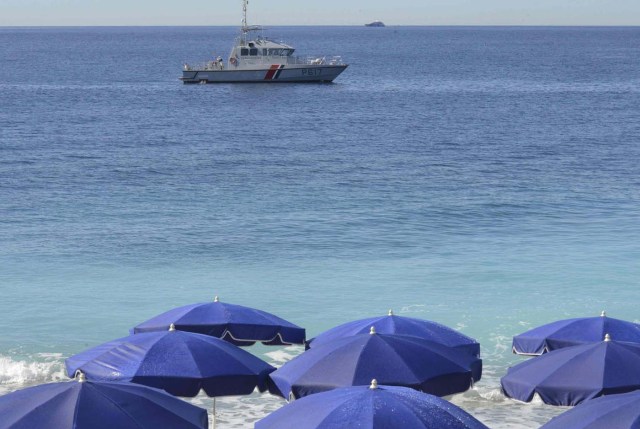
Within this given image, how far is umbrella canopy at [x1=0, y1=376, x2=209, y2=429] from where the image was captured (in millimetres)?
9180

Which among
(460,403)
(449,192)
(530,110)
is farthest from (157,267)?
(530,110)

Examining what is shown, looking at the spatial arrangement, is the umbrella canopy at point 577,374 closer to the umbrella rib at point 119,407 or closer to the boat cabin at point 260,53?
the umbrella rib at point 119,407

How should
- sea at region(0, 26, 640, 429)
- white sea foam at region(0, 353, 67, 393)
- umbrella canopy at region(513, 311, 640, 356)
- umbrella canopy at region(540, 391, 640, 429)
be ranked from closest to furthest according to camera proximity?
umbrella canopy at region(540, 391, 640, 429) → umbrella canopy at region(513, 311, 640, 356) → white sea foam at region(0, 353, 67, 393) → sea at region(0, 26, 640, 429)

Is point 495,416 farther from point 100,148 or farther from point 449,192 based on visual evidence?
point 100,148

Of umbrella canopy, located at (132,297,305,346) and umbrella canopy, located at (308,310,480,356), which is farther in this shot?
umbrella canopy, located at (132,297,305,346)

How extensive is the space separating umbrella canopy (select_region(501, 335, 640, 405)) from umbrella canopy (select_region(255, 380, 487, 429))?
7.07ft

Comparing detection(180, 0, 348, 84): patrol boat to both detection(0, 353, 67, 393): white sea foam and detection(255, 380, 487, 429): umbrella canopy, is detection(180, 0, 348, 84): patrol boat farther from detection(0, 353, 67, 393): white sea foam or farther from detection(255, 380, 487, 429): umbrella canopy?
detection(255, 380, 487, 429): umbrella canopy

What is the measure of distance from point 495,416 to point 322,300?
24.2ft

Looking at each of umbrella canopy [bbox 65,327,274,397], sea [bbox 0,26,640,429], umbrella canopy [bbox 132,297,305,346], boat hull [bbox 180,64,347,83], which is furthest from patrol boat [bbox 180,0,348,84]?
umbrella canopy [bbox 65,327,274,397]

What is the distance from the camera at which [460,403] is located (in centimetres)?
1571

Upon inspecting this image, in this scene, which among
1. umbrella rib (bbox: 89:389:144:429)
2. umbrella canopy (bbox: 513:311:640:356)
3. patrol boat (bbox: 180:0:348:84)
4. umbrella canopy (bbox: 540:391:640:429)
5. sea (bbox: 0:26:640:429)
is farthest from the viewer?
patrol boat (bbox: 180:0:348:84)

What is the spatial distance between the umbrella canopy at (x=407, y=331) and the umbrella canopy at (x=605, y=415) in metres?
3.57

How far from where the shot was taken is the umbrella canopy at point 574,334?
1343cm

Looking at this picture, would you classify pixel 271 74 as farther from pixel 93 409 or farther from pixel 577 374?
pixel 93 409
